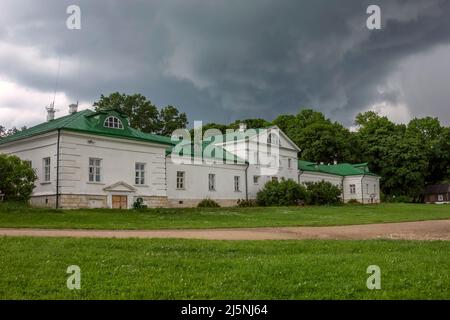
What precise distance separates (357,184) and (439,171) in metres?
22.2

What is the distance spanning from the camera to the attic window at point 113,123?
30.4 metres

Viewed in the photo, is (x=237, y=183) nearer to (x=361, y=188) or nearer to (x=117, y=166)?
(x=117, y=166)

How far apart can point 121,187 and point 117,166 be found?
137cm

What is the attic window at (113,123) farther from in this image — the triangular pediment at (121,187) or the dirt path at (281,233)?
the dirt path at (281,233)

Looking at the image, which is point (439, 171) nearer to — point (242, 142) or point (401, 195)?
point (401, 195)

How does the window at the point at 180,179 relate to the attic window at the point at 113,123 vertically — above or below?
below

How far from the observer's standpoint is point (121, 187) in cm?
3020

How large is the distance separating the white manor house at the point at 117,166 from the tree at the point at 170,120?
18.3m

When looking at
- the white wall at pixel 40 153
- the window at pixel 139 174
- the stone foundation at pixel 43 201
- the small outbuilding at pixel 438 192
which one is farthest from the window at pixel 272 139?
the small outbuilding at pixel 438 192

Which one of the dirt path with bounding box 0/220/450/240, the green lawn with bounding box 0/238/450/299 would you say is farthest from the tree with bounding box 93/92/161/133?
the green lawn with bounding box 0/238/450/299

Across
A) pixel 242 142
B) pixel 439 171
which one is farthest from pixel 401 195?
pixel 242 142

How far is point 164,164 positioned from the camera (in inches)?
1312

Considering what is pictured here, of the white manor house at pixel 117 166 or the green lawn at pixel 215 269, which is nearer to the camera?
the green lawn at pixel 215 269

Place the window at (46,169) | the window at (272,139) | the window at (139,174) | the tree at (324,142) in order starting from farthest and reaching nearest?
1. the tree at (324,142)
2. the window at (272,139)
3. the window at (139,174)
4. the window at (46,169)
